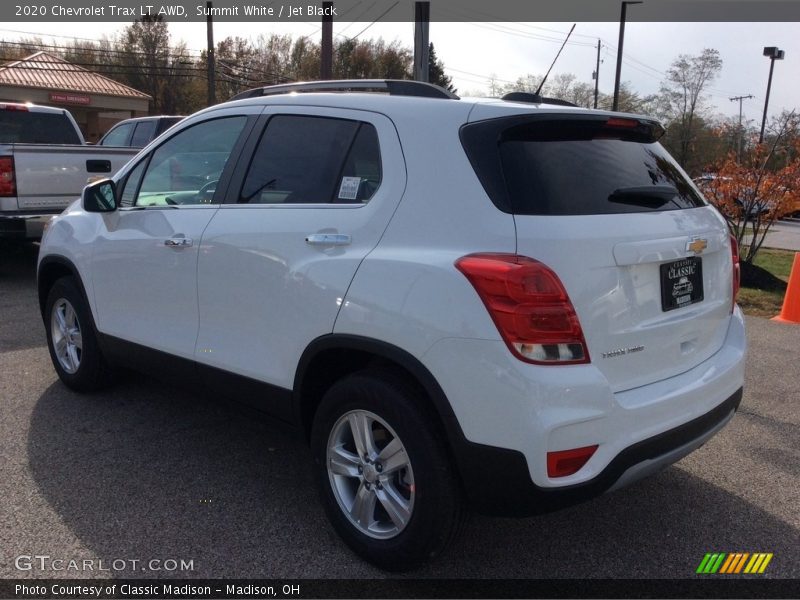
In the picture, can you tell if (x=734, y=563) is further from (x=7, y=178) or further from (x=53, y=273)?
(x=7, y=178)

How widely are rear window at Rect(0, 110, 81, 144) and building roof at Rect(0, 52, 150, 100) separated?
2885 cm

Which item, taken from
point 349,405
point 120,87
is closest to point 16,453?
point 349,405

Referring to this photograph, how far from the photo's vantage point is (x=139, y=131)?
42.4ft

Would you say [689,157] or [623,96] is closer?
[689,157]

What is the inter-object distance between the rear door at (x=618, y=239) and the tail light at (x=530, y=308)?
5cm

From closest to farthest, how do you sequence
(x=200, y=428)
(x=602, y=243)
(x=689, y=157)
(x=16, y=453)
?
(x=602, y=243) < (x=16, y=453) < (x=200, y=428) < (x=689, y=157)

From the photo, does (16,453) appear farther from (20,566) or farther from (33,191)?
(33,191)

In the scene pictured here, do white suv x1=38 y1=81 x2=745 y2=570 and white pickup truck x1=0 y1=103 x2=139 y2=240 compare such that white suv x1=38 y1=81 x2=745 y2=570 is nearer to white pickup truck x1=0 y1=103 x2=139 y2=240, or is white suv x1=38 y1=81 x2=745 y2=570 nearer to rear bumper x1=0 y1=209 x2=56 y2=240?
white pickup truck x1=0 y1=103 x2=139 y2=240

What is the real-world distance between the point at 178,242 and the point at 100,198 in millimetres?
904

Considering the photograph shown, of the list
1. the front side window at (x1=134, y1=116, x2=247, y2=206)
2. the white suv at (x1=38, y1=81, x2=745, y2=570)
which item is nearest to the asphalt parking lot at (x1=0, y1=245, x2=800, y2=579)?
the white suv at (x1=38, y1=81, x2=745, y2=570)

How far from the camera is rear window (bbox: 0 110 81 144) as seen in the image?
10094mm

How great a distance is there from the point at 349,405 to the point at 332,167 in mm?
1053

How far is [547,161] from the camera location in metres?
2.80

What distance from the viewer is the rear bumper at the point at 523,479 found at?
2.54 metres
